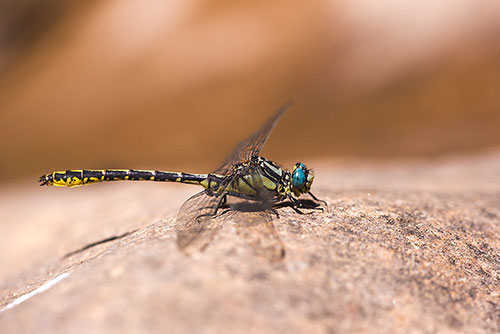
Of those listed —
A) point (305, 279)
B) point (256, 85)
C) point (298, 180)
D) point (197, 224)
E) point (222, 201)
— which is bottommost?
point (305, 279)

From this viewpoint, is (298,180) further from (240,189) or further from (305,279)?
(305,279)

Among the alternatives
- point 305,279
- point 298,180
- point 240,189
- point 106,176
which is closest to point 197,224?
point 240,189

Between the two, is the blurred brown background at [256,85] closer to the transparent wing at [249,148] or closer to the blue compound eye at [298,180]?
the transparent wing at [249,148]

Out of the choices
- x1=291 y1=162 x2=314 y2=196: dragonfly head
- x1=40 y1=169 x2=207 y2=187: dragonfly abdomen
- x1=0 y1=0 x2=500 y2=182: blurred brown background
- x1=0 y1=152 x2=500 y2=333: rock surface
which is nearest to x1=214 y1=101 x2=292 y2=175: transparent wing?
x1=40 y1=169 x2=207 y2=187: dragonfly abdomen

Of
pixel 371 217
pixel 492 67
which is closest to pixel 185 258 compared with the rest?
pixel 371 217

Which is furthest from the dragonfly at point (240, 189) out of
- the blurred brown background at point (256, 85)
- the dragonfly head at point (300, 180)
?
the blurred brown background at point (256, 85)

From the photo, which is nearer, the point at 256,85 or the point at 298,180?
the point at 298,180
